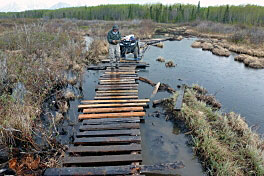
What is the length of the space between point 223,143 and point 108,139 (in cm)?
286

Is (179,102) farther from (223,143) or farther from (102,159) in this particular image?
(102,159)

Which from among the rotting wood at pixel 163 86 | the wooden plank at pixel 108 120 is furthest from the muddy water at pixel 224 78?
the wooden plank at pixel 108 120

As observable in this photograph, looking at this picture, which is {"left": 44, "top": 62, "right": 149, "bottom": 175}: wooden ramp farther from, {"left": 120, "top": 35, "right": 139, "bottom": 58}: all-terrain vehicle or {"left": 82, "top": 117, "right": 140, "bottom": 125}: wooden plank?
{"left": 120, "top": 35, "right": 139, "bottom": 58}: all-terrain vehicle

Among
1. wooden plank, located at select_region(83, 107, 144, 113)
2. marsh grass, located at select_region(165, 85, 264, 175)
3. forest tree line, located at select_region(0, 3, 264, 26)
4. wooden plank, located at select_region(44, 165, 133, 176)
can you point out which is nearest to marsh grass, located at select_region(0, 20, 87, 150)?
wooden plank, located at select_region(44, 165, 133, 176)

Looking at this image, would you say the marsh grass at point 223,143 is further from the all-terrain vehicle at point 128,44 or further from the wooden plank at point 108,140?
the all-terrain vehicle at point 128,44

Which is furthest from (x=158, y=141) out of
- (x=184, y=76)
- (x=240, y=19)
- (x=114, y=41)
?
(x=240, y=19)

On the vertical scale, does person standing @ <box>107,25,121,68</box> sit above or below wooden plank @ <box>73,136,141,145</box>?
above

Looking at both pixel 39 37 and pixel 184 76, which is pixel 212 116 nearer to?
pixel 184 76

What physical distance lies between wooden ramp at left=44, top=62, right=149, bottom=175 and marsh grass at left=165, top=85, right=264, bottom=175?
1.51m

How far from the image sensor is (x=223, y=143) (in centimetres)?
466

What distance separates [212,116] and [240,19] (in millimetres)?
43323

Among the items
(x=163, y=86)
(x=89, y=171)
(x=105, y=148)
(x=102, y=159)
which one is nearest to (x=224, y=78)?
(x=163, y=86)

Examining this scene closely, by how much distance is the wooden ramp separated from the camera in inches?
136

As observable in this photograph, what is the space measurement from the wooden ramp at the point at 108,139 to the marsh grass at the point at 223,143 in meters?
1.51
